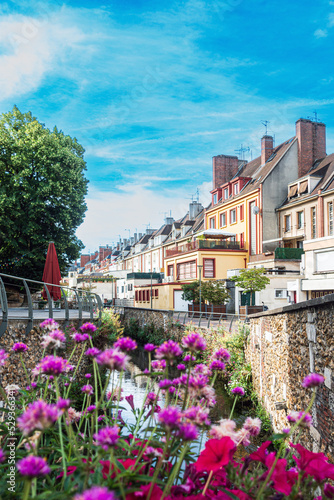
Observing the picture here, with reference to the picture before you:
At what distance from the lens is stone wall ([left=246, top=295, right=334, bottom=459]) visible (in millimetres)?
4488

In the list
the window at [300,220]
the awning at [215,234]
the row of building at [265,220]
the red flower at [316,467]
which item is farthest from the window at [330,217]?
the red flower at [316,467]

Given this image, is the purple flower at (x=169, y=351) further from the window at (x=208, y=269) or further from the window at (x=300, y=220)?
the window at (x=208, y=269)

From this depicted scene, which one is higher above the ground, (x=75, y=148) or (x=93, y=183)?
(x=75, y=148)

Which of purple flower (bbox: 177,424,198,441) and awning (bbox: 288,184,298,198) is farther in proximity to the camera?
awning (bbox: 288,184,298,198)

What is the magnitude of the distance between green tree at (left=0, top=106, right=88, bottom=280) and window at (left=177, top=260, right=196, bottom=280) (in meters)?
14.5

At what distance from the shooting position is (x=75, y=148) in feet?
78.0

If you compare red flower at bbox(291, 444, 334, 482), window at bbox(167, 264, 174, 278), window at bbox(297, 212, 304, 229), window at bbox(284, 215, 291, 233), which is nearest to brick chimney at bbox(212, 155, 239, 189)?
window at bbox(167, 264, 174, 278)

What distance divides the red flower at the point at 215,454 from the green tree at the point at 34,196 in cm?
1937

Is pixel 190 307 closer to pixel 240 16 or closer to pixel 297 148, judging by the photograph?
pixel 297 148

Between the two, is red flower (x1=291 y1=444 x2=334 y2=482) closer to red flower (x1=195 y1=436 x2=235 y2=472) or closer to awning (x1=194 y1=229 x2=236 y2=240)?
red flower (x1=195 y1=436 x2=235 y2=472)

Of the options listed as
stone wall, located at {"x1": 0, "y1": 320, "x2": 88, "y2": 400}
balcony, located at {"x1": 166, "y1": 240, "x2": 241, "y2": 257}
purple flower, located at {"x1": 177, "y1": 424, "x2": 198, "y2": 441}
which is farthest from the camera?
balcony, located at {"x1": 166, "y1": 240, "x2": 241, "y2": 257}

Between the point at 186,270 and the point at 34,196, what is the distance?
61.7ft

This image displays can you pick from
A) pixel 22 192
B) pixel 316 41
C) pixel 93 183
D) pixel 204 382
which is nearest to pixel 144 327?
pixel 93 183

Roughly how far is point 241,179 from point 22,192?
23083 millimetres
